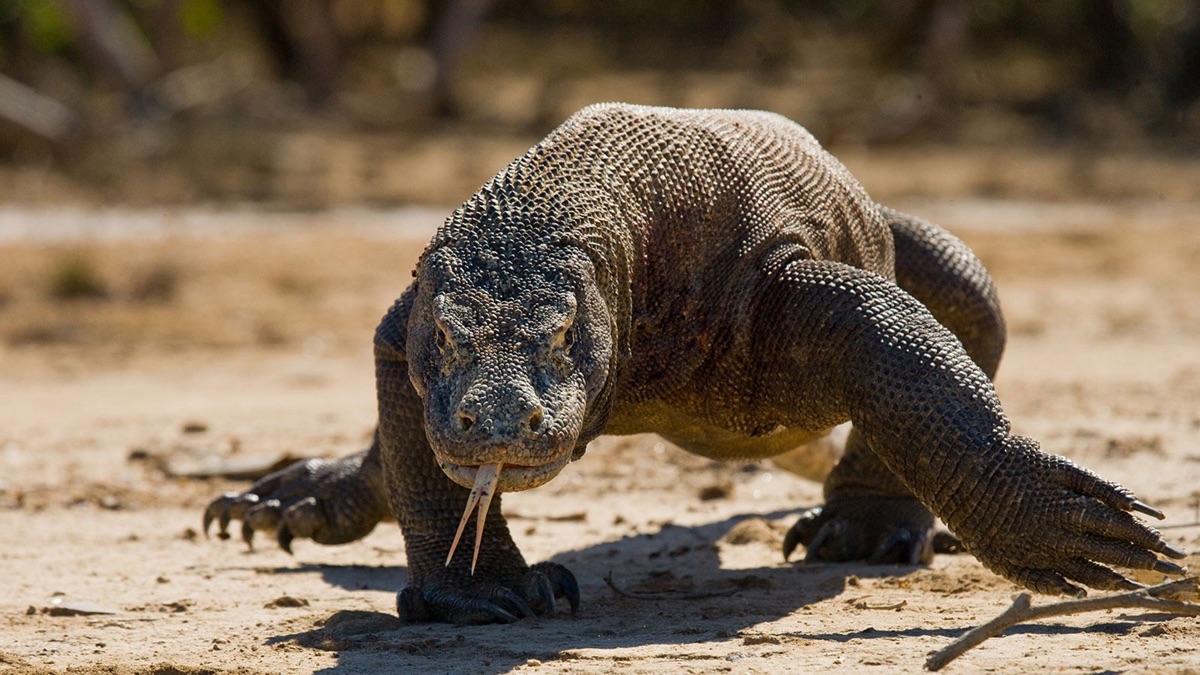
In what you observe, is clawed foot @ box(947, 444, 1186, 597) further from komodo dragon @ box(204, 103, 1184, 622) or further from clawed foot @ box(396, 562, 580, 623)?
clawed foot @ box(396, 562, 580, 623)

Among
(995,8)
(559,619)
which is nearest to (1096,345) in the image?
(559,619)

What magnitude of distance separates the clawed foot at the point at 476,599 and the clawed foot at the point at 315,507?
1170mm

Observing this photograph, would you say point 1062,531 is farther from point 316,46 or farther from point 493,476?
point 316,46

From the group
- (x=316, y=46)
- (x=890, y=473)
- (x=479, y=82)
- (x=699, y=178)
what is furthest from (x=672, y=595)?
(x=479, y=82)

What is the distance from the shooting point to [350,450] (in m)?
7.62

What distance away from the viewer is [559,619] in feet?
15.0

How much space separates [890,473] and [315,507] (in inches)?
74.2

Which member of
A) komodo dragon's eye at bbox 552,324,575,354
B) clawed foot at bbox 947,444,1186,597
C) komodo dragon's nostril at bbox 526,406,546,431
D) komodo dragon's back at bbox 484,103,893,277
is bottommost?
clawed foot at bbox 947,444,1186,597

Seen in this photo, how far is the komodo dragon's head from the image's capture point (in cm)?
358

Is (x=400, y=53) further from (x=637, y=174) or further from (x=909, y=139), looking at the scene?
(x=637, y=174)

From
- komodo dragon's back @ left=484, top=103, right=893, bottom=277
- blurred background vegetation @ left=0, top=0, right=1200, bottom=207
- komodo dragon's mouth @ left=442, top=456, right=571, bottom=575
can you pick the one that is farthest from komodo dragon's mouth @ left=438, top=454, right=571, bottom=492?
blurred background vegetation @ left=0, top=0, right=1200, bottom=207

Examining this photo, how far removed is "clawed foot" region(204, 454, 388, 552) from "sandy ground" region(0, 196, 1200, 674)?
5.1 inches

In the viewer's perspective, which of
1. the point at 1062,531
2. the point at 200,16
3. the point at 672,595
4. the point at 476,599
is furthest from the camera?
the point at 200,16

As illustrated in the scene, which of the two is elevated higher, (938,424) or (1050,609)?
(938,424)
